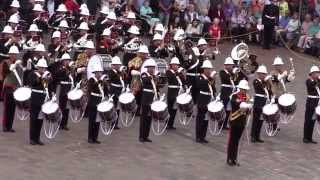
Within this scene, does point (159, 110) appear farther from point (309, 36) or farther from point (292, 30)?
point (292, 30)

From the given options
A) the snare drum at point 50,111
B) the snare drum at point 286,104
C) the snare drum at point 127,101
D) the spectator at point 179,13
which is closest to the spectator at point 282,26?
the spectator at point 179,13

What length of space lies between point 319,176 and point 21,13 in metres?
12.2

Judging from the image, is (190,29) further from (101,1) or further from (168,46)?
(168,46)

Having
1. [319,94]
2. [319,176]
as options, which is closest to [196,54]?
[319,94]

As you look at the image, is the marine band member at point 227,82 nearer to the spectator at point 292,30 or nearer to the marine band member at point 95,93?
the marine band member at point 95,93

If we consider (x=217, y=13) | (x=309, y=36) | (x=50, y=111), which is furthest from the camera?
(x=217, y=13)

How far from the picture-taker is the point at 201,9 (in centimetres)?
3022

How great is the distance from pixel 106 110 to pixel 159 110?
127cm

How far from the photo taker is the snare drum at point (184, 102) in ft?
60.5

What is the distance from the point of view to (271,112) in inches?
731

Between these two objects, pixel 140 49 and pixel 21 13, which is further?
pixel 21 13

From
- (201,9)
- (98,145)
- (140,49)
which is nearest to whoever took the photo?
(98,145)

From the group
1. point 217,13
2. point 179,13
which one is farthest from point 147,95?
point 217,13

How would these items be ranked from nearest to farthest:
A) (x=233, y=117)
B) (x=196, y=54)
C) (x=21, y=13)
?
1. (x=233, y=117)
2. (x=196, y=54)
3. (x=21, y=13)
